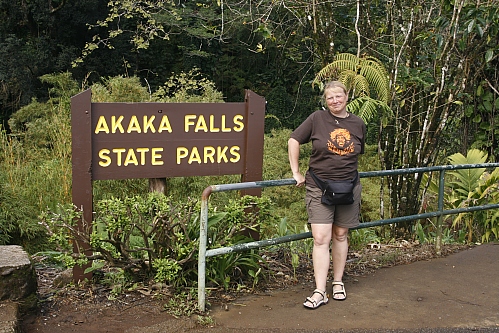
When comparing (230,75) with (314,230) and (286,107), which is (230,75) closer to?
(286,107)

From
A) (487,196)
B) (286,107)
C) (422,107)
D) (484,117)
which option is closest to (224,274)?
(422,107)

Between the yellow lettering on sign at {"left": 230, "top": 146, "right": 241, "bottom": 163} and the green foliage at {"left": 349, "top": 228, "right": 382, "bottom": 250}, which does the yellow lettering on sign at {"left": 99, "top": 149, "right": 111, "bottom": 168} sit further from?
the green foliage at {"left": 349, "top": 228, "right": 382, "bottom": 250}

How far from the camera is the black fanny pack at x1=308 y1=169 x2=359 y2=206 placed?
4367 mm

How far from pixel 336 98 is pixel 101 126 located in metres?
1.76

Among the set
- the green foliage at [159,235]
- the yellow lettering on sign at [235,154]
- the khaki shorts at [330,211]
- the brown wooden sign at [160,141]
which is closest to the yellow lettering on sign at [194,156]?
the brown wooden sign at [160,141]

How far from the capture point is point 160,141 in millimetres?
4781

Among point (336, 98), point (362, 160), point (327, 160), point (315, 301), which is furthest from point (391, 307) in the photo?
point (362, 160)

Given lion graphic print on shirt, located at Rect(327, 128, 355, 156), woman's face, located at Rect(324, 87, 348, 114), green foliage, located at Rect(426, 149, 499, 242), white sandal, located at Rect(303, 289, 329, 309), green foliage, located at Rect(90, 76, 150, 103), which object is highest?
green foliage, located at Rect(90, 76, 150, 103)

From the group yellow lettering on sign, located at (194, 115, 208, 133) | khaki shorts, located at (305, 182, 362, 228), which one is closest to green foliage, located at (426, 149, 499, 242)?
khaki shorts, located at (305, 182, 362, 228)

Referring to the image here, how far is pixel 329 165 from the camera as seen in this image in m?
4.42

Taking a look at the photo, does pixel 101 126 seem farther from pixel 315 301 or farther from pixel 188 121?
pixel 315 301

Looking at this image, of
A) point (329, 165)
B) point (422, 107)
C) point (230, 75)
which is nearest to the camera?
point (329, 165)

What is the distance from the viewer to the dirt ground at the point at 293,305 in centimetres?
415

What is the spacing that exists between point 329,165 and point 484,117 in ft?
17.4
